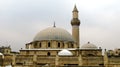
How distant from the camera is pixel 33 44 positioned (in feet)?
137

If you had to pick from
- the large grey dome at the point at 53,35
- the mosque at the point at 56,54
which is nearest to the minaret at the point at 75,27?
the mosque at the point at 56,54

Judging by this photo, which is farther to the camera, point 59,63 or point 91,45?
point 91,45

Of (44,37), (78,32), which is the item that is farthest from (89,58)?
(78,32)

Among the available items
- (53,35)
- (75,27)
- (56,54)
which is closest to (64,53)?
(56,54)

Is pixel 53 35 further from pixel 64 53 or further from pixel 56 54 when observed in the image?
pixel 64 53

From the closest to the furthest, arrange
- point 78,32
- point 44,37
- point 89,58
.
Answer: point 89,58
point 44,37
point 78,32

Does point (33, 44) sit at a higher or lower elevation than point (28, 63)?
higher

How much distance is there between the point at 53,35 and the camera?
4150 cm

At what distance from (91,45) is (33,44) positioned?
8875mm

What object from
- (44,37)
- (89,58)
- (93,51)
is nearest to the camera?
(89,58)

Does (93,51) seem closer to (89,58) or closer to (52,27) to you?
(89,58)

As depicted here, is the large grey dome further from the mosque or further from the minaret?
the minaret

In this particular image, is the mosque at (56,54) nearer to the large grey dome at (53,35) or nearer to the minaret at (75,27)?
the large grey dome at (53,35)

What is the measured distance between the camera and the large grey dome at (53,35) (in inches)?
1625
